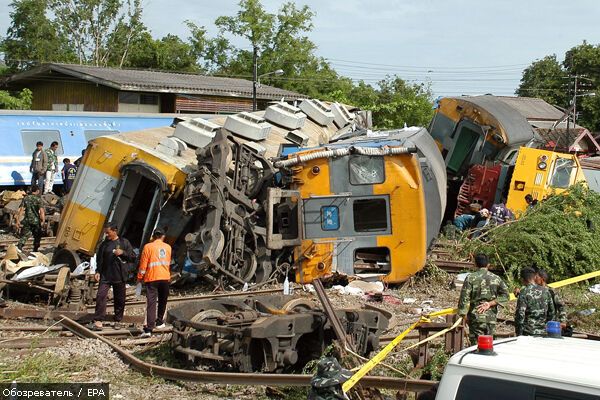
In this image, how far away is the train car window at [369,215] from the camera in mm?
13295

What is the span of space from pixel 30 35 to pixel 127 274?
48542 mm

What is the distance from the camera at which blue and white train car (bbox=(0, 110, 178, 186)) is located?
69.5ft

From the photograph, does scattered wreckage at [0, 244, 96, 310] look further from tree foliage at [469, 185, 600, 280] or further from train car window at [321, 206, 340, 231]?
tree foliage at [469, 185, 600, 280]

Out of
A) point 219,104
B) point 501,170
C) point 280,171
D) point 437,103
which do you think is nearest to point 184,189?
point 280,171

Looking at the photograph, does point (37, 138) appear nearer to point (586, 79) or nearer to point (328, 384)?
point (328, 384)

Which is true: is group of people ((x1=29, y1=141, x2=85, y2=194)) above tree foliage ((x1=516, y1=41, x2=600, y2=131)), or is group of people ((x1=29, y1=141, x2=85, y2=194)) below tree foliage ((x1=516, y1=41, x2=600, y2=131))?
below

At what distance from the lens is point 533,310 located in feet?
26.9

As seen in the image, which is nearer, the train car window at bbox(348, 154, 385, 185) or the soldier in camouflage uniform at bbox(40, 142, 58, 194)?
the train car window at bbox(348, 154, 385, 185)

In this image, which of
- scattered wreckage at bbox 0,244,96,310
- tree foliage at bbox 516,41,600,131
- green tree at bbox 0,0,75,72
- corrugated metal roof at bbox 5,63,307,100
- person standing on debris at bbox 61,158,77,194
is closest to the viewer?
scattered wreckage at bbox 0,244,96,310

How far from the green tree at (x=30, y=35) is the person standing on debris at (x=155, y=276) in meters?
47.7

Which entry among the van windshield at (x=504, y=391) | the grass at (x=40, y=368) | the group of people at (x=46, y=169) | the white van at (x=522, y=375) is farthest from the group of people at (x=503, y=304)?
the group of people at (x=46, y=169)

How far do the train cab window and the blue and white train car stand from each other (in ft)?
40.7

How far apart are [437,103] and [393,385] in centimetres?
1584

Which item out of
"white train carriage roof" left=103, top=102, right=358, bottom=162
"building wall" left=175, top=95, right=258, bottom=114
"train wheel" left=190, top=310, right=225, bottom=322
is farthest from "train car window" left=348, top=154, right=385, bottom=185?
"building wall" left=175, top=95, right=258, bottom=114
